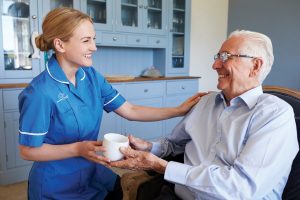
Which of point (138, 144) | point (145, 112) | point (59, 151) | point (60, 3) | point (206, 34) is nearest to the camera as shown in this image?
point (59, 151)

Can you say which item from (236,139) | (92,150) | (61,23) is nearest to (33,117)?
(92,150)

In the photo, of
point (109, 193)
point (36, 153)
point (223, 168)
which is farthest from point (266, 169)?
point (36, 153)

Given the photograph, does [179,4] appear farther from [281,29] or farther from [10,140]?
[10,140]

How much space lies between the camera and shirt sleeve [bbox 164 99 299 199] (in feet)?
3.17

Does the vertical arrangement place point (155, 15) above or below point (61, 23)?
above

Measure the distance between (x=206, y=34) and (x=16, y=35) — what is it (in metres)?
2.60

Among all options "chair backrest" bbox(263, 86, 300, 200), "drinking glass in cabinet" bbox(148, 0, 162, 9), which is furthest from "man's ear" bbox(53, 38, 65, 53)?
"drinking glass in cabinet" bbox(148, 0, 162, 9)

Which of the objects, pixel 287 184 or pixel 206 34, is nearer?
pixel 287 184

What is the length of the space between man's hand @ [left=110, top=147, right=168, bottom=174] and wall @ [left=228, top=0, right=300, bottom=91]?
10.7 ft

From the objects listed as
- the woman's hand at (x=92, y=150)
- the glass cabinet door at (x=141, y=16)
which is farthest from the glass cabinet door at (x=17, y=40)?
the woman's hand at (x=92, y=150)

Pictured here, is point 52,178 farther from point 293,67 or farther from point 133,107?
point 293,67

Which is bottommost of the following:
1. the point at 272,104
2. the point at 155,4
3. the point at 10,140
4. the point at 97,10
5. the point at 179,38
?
the point at 10,140

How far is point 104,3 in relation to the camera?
2.93 meters

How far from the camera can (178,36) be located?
367 cm
